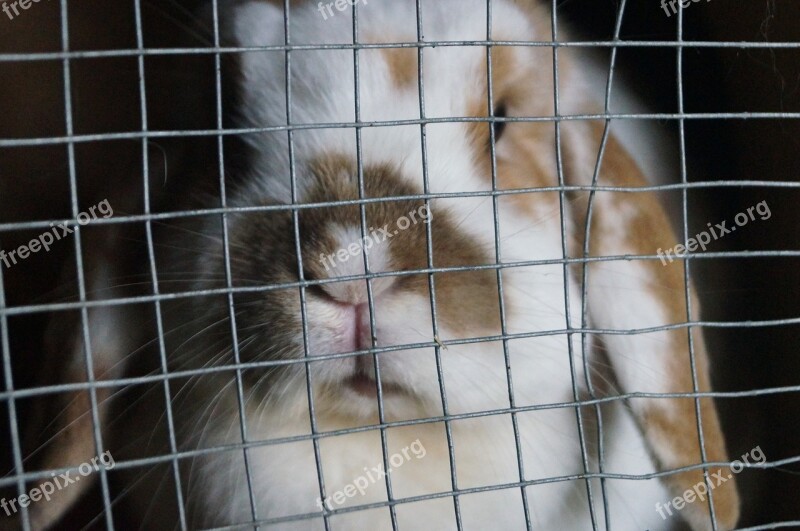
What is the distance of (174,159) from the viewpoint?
50.6 inches

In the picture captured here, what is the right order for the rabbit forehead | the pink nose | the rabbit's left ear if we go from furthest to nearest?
the rabbit's left ear → the rabbit forehead → the pink nose

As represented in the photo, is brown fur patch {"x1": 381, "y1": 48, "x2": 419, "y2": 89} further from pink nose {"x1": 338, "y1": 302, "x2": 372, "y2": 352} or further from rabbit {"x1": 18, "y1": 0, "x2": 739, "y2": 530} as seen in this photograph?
pink nose {"x1": 338, "y1": 302, "x2": 372, "y2": 352}

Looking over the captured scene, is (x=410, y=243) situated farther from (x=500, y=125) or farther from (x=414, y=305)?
(x=500, y=125)

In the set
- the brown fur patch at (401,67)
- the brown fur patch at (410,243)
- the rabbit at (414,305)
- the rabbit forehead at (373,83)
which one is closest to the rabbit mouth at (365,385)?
the rabbit at (414,305)

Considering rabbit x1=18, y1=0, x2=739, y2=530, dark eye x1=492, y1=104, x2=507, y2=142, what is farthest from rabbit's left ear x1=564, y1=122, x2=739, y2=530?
dark eye x1=492, y1=104, x2=507, y2=142

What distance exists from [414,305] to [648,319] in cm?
48

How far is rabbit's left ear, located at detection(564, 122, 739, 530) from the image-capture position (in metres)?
1.19

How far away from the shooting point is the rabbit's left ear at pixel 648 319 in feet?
3.90

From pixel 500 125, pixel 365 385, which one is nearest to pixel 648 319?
pixel 500 125

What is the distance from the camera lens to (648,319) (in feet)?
4.05

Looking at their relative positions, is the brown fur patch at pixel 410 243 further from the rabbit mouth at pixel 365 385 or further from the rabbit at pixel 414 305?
the rabbit mouth at pixel 365 385

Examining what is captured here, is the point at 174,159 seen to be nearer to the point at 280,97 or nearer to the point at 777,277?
the point at 280,97

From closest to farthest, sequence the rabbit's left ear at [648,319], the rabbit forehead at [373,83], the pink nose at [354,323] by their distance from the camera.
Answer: the pink nose at [354,323]
the rabbit forehead at [373,83]
the rabbit's left ear at [648,319]

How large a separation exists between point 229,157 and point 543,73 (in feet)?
1.81
